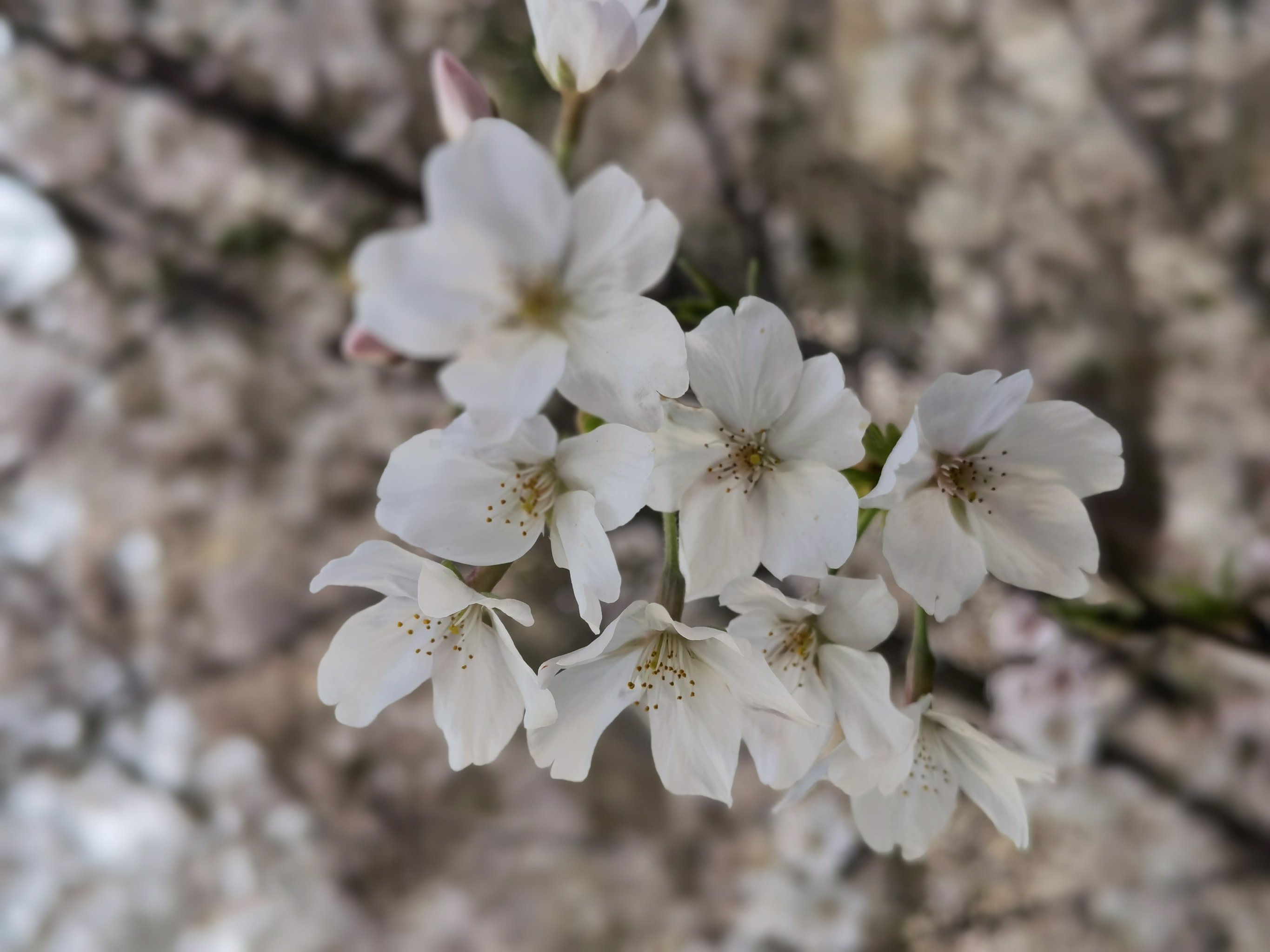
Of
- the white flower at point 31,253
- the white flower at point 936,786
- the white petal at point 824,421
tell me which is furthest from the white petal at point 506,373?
the white flower at point 31,253

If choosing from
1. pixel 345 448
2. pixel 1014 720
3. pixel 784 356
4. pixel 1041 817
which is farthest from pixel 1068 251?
pixel 345 448

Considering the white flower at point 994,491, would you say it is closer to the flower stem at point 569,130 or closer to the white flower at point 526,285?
the white flower at point 526,285

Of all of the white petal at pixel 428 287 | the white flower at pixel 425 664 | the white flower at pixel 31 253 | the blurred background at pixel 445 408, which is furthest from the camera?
the white flower at pixel 31 253

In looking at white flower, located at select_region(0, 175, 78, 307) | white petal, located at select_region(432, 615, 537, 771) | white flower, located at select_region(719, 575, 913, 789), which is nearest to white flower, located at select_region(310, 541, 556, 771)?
white petal, located at select_region(432, 615, 537, 771)

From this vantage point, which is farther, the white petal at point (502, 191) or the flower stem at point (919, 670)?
the flower stem at point (919, 670)

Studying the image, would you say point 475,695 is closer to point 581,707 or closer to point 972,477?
point 581,707

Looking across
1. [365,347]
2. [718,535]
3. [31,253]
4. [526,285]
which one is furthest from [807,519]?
[31,253]

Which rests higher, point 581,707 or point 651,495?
point 651,495
